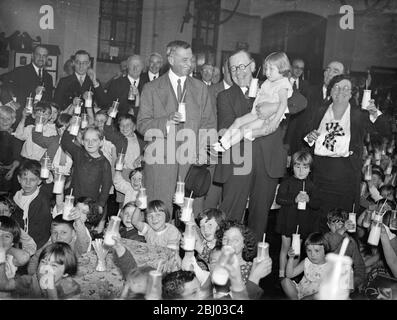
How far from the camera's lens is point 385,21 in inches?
424

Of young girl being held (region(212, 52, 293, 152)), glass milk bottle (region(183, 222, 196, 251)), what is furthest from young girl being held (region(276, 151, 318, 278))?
glass milk bottle (region(183, 222, 196, 251))

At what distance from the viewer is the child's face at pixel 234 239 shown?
11.9ft

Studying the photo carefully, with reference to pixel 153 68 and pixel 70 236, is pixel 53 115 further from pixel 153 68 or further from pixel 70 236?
pixel 70 236

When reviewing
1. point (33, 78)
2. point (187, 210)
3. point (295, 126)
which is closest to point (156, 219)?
point (187, 210)

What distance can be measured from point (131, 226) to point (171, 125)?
2.79ft

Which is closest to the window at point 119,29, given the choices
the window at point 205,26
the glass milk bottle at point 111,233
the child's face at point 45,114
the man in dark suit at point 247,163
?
the window at point 205,26

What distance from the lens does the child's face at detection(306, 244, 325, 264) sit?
4.06 meters

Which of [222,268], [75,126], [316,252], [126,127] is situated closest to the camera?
[222,268]

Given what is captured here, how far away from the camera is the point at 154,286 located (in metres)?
2.75

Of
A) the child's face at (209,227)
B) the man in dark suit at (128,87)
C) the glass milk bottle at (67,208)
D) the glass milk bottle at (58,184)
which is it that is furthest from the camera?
the man in dark suit at (128,87)

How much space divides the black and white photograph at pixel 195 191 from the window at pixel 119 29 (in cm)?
276

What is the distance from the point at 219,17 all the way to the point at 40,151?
6122 millimetres

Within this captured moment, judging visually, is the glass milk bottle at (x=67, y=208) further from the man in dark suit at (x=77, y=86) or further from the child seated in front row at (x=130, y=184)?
the man in dark suit at (x=77, y=86)

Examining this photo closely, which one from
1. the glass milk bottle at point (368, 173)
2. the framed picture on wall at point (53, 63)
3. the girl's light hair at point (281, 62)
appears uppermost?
the framed picture on wall at point (53, 63)
